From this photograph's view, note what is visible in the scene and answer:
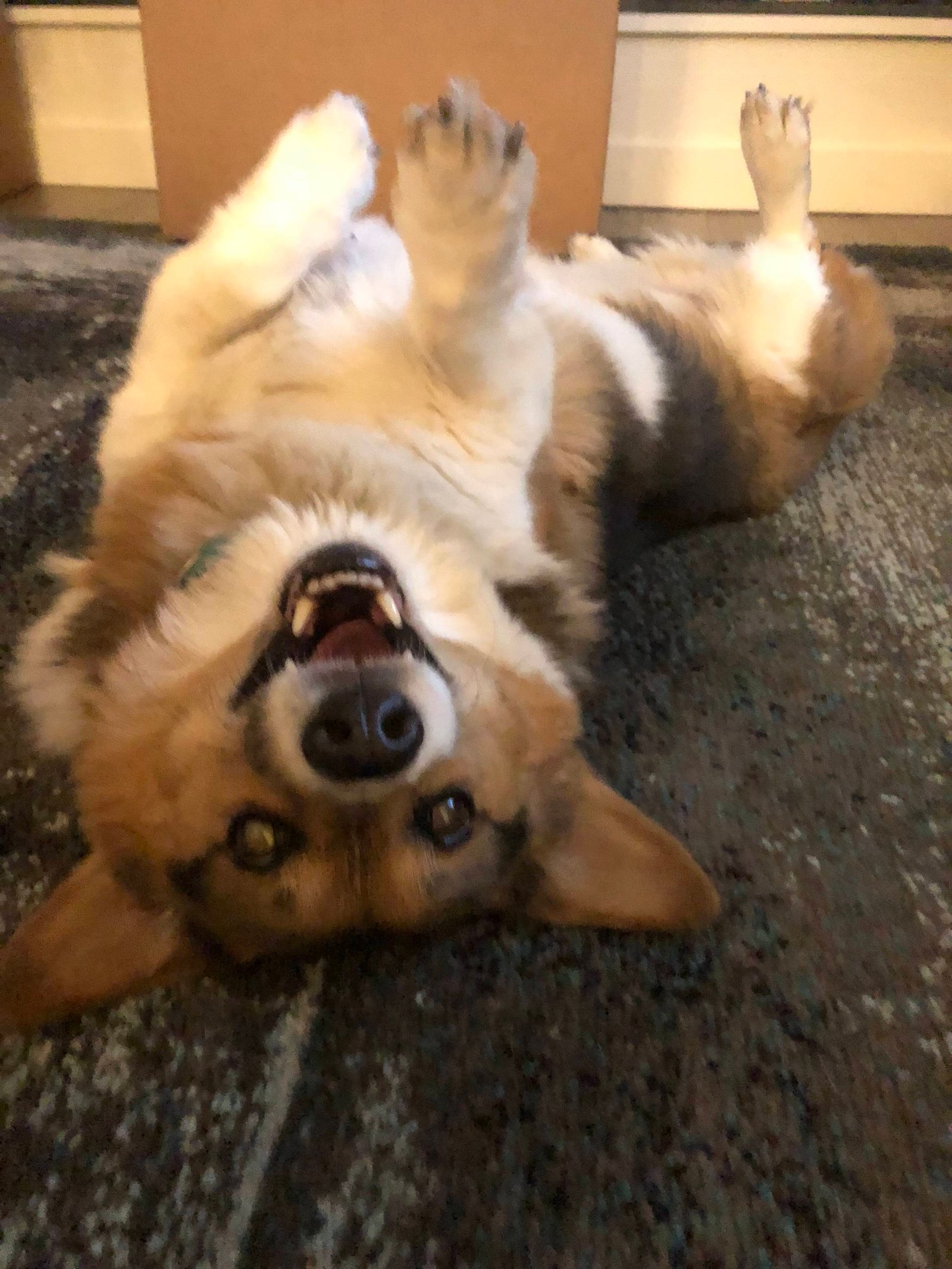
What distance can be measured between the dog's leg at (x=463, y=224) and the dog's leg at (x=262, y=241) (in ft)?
1.09

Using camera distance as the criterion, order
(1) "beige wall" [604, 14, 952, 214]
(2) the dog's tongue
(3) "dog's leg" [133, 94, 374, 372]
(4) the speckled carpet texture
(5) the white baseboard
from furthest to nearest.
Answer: (5) the white baseboard
(1) "beige wall" [604, 14, 952, 214]
(3) "dog's leg" [133, 94, 374, 372]
(2) the dog's tongue
(4) the speckled carpet texture

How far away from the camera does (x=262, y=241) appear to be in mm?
1900

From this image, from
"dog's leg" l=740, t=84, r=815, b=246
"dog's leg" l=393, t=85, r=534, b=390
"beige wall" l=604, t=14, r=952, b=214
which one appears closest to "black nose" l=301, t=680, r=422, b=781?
"dog's leg" l=393, t=85, r=534, b=390

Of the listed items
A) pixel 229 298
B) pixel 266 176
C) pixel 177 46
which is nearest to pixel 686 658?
pixel 229 298

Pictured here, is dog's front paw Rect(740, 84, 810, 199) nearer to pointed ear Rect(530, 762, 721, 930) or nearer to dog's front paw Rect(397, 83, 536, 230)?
dog's front paw Rect(397, 83, 536, 230)

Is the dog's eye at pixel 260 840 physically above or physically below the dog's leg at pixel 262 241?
below

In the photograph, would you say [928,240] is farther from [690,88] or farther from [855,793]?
[855,793]

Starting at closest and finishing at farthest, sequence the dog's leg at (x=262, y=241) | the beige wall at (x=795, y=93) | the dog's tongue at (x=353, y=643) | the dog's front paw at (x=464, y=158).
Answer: the dog's tongue at (x=353, y=643)
the dog's front paw at (x=464, y=158)
the dog's leg at (x=262, y=241)
the beige wall at (x=795, y=93)

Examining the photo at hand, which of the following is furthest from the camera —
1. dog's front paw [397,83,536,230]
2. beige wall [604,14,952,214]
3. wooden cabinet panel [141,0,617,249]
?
beige wall [604,14,952,214]

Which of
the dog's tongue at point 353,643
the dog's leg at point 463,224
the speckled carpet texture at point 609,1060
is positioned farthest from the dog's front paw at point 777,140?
the dog's tongue at point 353,643

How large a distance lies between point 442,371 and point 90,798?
3.27 feet

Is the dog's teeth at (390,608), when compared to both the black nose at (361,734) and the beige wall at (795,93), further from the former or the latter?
the beige wall at (795,93)

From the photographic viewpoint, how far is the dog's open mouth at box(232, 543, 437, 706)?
138cm

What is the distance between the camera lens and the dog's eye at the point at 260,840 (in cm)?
137
